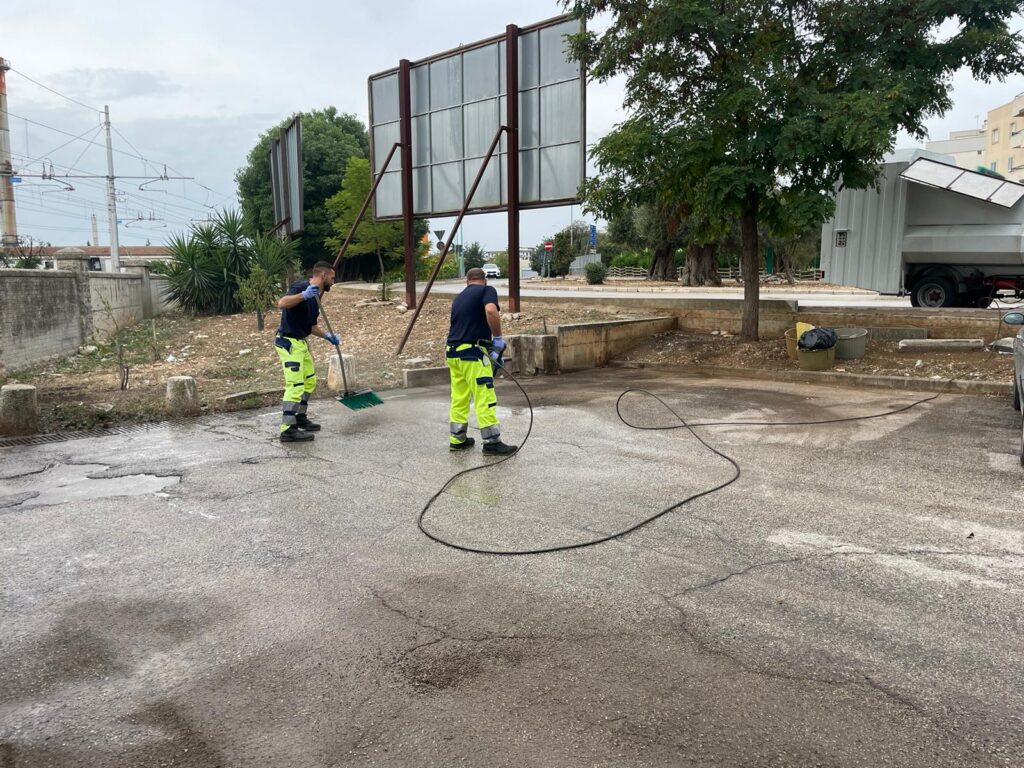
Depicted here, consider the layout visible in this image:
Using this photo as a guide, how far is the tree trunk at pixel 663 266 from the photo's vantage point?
39.3 metres

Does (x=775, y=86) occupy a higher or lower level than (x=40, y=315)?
higher

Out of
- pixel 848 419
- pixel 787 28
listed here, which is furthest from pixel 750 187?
pixel 848 419

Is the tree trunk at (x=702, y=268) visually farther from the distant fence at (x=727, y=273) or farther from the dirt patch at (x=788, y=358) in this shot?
Answer: the dirt patch at (x=788, y=358)

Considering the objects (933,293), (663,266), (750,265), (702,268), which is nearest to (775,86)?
(750,265)

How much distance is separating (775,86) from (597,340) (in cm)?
469

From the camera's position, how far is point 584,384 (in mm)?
10938

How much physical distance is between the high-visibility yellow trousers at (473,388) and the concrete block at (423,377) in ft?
13.5

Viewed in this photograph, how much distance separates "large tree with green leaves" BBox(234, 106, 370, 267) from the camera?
36.4m

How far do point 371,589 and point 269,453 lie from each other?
342 centimetres

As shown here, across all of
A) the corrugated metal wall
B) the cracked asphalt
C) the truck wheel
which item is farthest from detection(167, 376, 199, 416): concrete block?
the truck wheel

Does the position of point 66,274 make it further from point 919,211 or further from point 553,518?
point 919,211

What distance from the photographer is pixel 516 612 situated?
3.52 metres

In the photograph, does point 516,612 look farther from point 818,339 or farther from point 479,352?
point 818,339

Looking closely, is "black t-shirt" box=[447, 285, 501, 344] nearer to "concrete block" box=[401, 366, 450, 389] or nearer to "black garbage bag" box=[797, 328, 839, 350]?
"concrete block" box=[401, 366, 450, 389]
